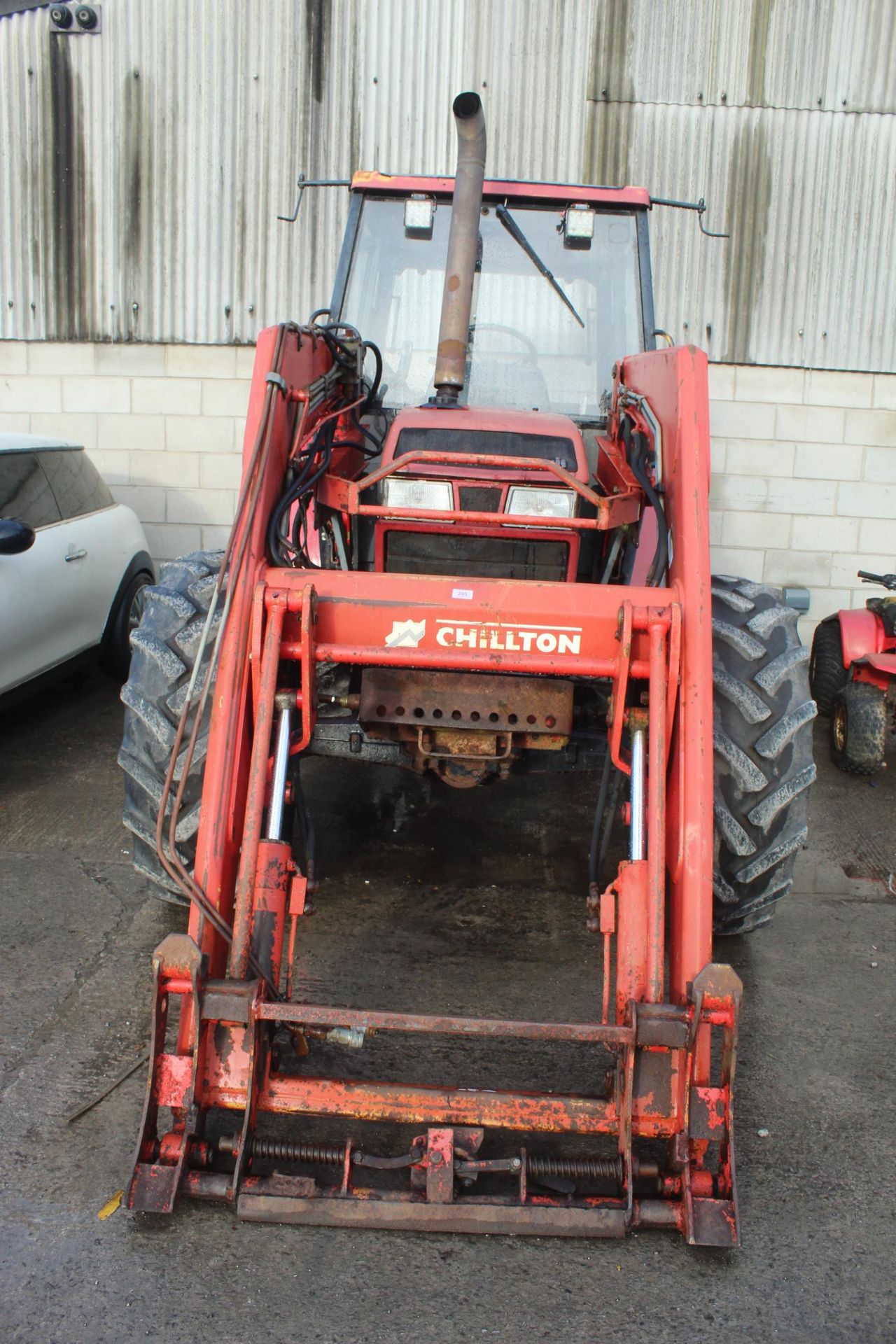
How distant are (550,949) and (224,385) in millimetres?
5997

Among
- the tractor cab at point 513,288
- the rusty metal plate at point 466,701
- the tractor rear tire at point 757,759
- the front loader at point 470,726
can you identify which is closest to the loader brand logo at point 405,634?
the front loader at point 470,726

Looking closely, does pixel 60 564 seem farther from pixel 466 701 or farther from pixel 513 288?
pixel 466 701

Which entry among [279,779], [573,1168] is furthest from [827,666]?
[573,1168]

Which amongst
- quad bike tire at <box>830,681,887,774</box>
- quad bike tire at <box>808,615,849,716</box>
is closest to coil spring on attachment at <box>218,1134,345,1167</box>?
quad bike tire at <box>830,681,887,774</box>

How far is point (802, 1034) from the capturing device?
3469 mm

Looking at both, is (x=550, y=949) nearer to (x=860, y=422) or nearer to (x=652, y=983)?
(x=652, y=983)

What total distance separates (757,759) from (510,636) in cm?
96

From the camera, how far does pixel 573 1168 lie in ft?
8.44

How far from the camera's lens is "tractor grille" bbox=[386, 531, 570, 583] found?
12.0 ft

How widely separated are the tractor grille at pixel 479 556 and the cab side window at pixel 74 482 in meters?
3.36

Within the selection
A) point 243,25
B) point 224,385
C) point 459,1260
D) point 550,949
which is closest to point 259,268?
point 224,385

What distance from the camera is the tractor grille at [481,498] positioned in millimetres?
3543

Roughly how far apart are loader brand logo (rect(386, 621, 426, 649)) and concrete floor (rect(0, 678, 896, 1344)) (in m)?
1.22

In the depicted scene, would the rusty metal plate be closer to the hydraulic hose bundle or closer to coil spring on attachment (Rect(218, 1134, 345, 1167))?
the hydraulic hose bundle
